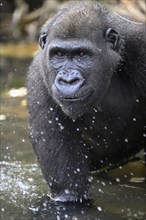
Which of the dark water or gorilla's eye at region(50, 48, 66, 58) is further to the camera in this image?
the dark water

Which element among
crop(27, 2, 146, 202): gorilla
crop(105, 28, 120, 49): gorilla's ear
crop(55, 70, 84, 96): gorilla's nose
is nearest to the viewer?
crop(55, 70, 84, 96): gorilla's nose

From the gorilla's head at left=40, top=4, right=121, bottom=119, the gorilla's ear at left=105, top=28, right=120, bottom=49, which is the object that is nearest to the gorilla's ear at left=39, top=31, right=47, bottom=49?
the gorilla's head at left=40, top=4, right=121, bottom=119

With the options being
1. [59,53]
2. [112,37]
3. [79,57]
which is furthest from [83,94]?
[112,37]

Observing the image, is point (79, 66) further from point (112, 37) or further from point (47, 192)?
point (47, 192)

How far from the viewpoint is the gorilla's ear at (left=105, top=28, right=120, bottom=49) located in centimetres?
636

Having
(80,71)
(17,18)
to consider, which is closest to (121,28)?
(80,71)

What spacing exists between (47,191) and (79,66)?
1634 mm

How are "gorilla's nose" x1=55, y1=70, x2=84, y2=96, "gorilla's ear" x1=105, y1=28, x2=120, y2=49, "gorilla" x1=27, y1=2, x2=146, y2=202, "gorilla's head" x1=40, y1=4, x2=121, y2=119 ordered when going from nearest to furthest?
"gorilla's nose" x1=55, y1=70, x2=84, y2=96 → "gorilla's head" x1=40, y1=4, x2=121, y2=119 → "gorilla" x1=27, y1=2, x2=146, y2=202 → "gorilla's ear" x1=105, y1=28, x2=120, y2=49

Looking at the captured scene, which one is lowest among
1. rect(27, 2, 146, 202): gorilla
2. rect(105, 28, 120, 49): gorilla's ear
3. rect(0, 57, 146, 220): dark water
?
rect(0, 57, 146, 220): dark water

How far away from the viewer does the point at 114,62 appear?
643 cm

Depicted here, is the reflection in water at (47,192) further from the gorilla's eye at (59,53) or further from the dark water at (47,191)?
the gorilla's eye at (59,53)

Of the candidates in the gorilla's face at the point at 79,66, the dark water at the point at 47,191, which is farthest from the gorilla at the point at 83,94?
the dark water at the point at 47,191

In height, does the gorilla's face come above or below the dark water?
above

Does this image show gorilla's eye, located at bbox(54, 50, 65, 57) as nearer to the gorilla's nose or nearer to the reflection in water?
the gorilla's nose
